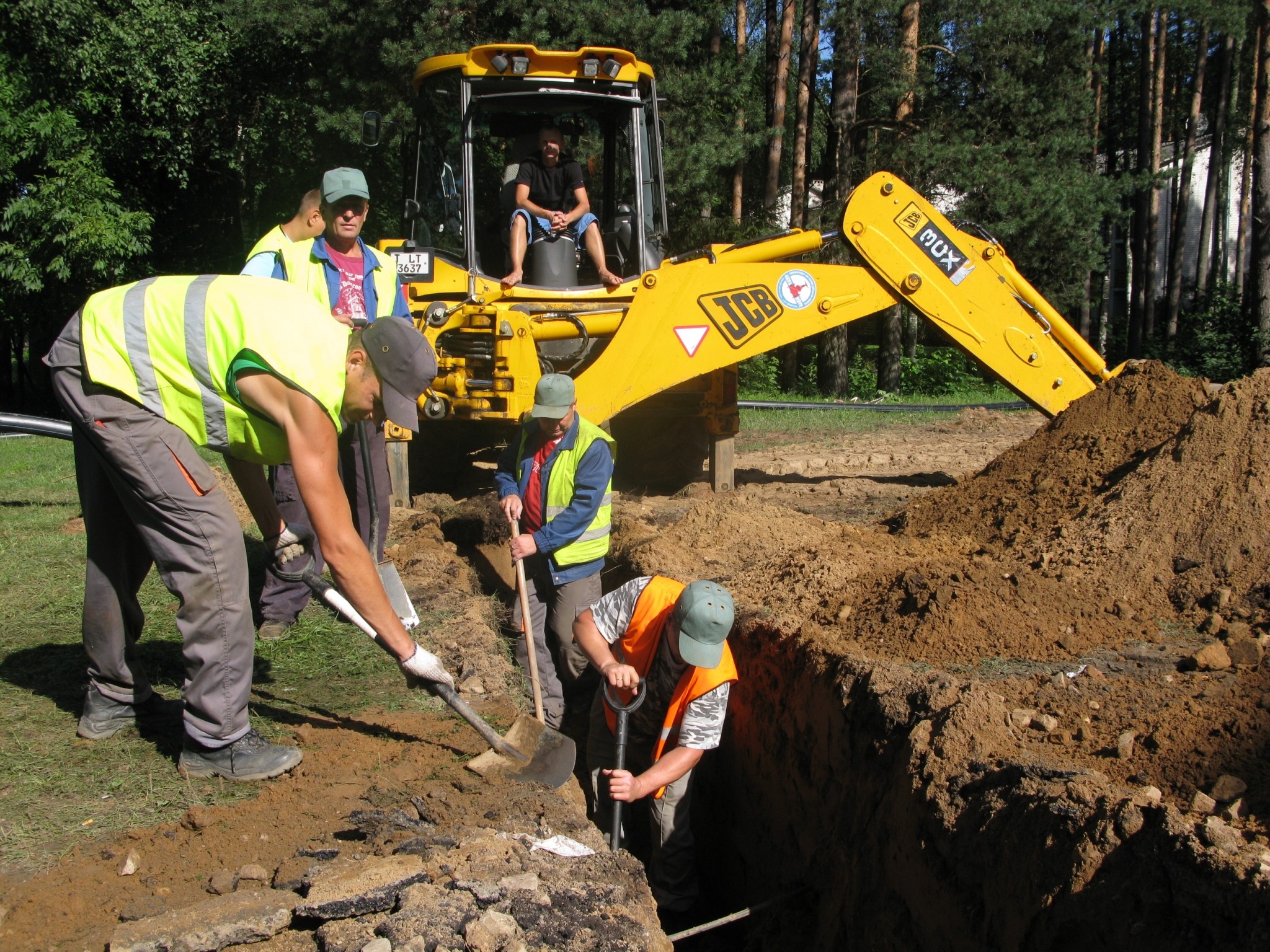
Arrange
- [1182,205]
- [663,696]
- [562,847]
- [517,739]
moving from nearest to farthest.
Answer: [562,847]
[517,739]
[663,696]
[1182,205]

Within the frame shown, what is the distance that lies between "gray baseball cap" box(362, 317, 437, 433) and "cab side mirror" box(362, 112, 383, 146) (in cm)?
421

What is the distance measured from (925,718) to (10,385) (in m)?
24.4

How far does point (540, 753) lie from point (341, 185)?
113 inches

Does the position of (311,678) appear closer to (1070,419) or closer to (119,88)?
(1070,419)

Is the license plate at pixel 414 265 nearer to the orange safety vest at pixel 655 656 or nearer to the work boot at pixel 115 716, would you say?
the orange safety vest at pixel 655 656

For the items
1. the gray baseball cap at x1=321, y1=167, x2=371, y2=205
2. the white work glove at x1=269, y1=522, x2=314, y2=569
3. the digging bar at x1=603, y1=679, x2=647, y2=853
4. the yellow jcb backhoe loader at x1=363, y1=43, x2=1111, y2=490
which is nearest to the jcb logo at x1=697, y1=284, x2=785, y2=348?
the yellow jcb backhoe loader at x1=363, y1=43, x2=1111, y2=490

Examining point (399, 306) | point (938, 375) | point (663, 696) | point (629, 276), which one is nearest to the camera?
point (663, 696)

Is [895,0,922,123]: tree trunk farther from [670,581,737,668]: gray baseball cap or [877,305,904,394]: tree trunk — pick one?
[670,581,737,668]: gray baseball cap

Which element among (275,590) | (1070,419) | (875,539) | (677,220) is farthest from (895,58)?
(275,590)

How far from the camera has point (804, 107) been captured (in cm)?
1981

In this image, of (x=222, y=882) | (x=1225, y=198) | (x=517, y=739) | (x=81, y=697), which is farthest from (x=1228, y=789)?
(x=1225, y=198)

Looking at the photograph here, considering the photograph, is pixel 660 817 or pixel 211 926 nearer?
pixel 211 926

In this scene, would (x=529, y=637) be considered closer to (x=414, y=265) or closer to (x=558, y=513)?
(x=558, y=513)

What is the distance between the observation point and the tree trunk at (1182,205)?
22375 mm
